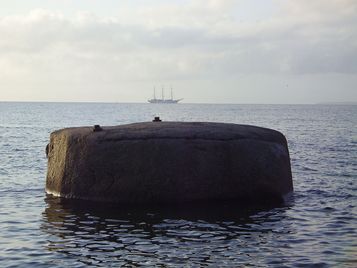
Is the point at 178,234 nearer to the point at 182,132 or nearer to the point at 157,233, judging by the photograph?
the point at 157,233

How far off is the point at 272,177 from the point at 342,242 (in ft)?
8.94

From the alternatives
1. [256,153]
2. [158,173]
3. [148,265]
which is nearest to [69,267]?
[148,265]

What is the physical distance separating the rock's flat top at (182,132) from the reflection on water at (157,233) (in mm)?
1426

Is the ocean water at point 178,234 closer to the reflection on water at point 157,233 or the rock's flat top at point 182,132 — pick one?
the reflection on water at point 157,233

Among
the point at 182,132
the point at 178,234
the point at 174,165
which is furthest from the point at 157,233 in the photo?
the point at 182,132

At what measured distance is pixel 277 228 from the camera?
9750mm

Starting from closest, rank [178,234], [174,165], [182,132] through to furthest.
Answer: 1. [178,234]
2. [174,165]
3. [182,132]

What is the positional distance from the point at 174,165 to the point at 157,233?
2023 millimetres

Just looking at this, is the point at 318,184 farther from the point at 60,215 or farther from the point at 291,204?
the point at 60,215

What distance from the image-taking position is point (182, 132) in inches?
448

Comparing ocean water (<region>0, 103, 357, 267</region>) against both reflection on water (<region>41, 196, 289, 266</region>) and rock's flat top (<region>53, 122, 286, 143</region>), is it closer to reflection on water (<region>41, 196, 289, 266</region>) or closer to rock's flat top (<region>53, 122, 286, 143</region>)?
reflection on water (<region>41, 196, 289, 266</region>)

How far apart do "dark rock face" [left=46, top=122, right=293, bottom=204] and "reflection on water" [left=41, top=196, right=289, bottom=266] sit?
0.35 meters

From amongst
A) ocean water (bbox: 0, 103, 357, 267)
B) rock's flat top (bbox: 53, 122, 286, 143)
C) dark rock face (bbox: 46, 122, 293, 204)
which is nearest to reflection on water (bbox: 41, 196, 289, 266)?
ocean water (bbox: 0, 103, 357, 267)

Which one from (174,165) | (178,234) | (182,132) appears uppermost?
(182,132)
